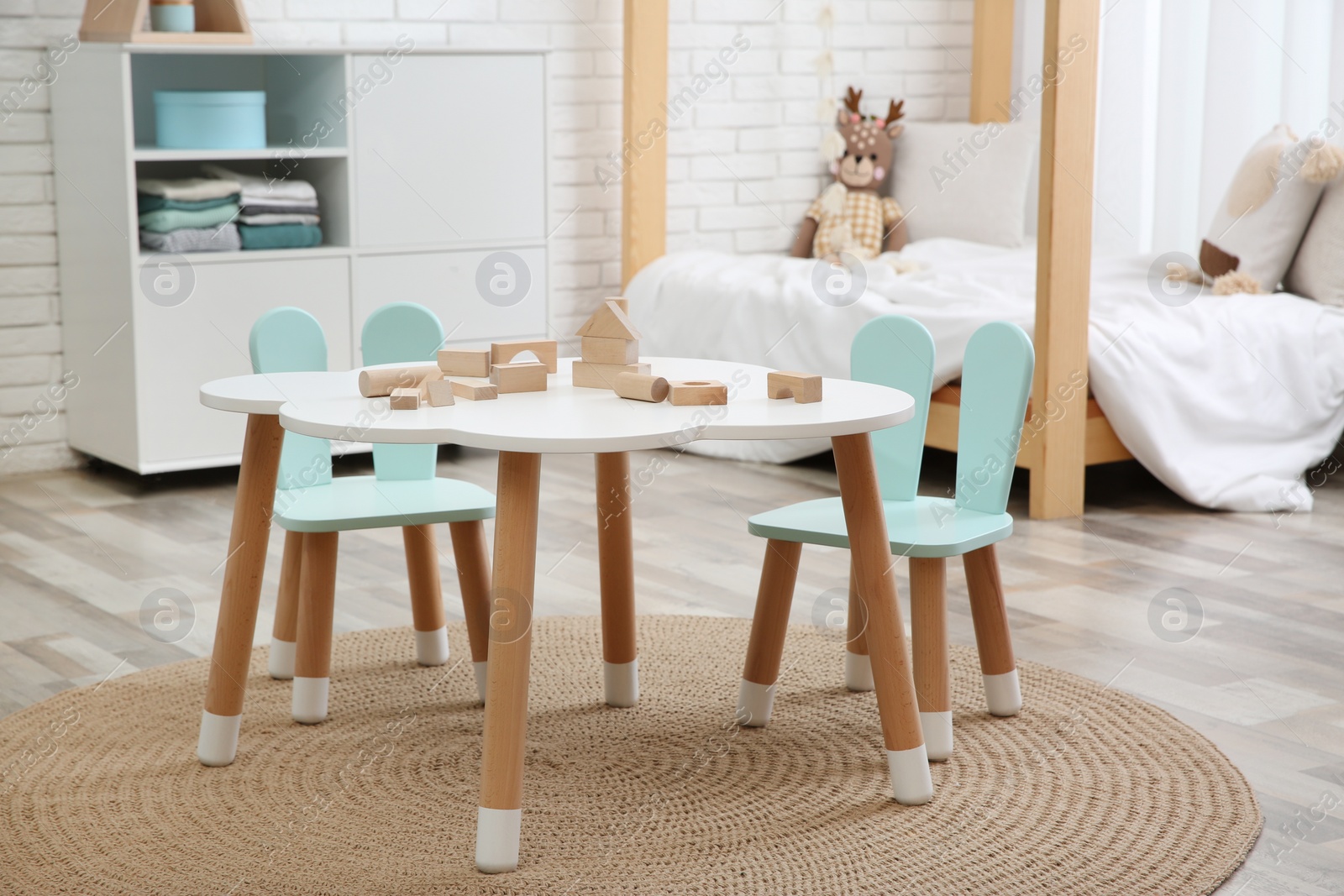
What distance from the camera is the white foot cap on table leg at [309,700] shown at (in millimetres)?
2189

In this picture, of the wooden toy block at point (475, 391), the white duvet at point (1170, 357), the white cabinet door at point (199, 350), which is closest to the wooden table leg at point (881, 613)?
the wooden toy block at point (475, 391)

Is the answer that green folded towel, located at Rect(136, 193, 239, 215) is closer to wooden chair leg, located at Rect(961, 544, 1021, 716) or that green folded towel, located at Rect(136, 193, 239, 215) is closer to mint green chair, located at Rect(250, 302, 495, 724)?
mint green chair, located at Rect(250, 302, 495, 724)

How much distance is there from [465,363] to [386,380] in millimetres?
148

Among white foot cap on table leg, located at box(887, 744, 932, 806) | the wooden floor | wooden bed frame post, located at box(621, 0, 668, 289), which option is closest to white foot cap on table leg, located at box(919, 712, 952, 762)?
white foot cap on table leg, located at box(887, 744, 932, 806)

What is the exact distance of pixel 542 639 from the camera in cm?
262

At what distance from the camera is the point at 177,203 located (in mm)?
3701

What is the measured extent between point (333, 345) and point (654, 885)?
2567mm

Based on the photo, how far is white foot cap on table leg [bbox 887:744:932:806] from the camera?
74.6 inches

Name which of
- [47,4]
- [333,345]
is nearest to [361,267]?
[333,345]

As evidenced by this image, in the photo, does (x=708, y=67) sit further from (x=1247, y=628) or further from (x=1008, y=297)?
(x=1247, y=628)

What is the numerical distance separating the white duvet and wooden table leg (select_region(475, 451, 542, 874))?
205 centimetres

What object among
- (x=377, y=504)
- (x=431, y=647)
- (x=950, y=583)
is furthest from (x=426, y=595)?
(x=950, y=583)

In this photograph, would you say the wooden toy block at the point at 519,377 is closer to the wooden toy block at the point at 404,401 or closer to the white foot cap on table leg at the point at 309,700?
the wooden toy block at the point at 404,401

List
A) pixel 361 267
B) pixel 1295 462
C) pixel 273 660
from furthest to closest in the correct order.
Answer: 1. pixel 361 267
2. pixel 1295 462
3. pixel 273 660
